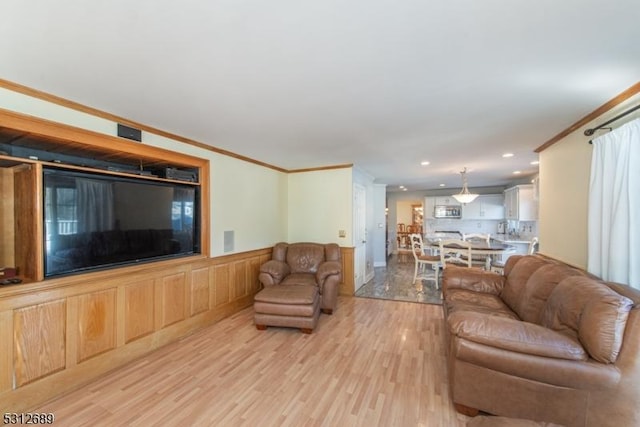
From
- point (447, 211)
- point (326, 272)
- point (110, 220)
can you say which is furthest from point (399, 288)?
point (110, 220)

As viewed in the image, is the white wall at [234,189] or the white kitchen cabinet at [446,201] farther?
the white kitchen cabinet at [446,201]

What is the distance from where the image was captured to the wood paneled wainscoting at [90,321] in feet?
6.33

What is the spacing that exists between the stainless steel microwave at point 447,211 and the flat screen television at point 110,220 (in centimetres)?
755

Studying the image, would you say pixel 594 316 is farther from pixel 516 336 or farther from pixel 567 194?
pixel 567 194

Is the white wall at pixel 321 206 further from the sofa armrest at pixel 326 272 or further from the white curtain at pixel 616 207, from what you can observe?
the white curtain at pixel 616 207

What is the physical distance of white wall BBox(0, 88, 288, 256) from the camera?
2.19 meters

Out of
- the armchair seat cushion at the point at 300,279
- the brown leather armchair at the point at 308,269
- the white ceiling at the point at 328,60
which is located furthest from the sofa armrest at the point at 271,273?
the white ceiling at the point at 328,60

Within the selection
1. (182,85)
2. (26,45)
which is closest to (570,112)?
(182,85)

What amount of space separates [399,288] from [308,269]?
6.66 ft


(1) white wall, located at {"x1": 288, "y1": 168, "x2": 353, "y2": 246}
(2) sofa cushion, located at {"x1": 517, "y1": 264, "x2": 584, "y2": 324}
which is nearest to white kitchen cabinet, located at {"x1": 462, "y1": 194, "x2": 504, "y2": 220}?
(1) white wall, located at {"x1": 288, "y1": 168, "x2": 353, "y2": 246}

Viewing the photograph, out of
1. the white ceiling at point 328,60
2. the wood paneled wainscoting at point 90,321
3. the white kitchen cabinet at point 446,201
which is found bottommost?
the wood paneled wainscoting at point 90,321

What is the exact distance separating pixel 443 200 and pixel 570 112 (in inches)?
250

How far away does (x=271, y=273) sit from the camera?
388cm

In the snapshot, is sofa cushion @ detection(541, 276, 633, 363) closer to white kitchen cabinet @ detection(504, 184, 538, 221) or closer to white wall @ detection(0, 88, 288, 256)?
white wall @ detection(0, 88, 288, 256)
